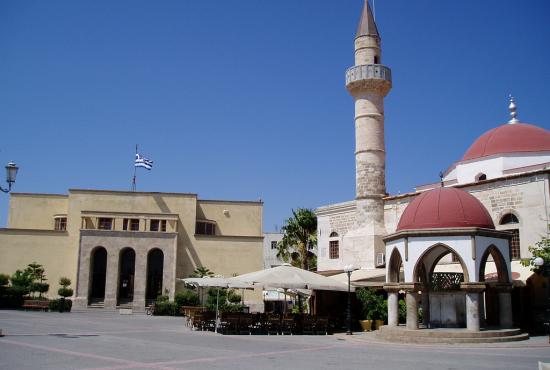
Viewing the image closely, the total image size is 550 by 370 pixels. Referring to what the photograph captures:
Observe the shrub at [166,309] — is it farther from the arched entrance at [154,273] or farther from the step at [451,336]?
the step at [451,336]

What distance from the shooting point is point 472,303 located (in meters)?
18.2

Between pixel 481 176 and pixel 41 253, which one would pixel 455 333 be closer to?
pixel 481 176

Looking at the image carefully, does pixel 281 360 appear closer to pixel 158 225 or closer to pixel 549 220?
pixel 549 220

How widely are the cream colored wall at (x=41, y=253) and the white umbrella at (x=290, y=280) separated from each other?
27656 mm

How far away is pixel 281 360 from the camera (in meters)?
12.9

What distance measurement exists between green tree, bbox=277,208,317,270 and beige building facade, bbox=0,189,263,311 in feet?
15.3

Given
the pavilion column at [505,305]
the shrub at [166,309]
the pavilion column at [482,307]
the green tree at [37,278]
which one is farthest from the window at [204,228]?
the pavilion column at [505,305]

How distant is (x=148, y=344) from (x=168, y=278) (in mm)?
28470

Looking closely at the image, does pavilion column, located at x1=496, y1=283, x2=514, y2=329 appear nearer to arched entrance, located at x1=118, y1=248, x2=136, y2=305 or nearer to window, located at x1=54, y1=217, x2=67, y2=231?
arched entrance, located at x1=118, y1=248, x2=136, y2=305

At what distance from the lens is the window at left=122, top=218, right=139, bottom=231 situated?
45.3 metres

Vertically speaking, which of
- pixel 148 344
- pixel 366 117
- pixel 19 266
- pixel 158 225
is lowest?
pixel 148 344

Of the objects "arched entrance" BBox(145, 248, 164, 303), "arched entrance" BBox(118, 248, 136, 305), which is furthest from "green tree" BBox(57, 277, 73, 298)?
"arched entrance" BBox(145, 248, 164, 303)

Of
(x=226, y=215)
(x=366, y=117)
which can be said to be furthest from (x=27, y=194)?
(x=366, y=117)

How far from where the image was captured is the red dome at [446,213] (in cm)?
1909
